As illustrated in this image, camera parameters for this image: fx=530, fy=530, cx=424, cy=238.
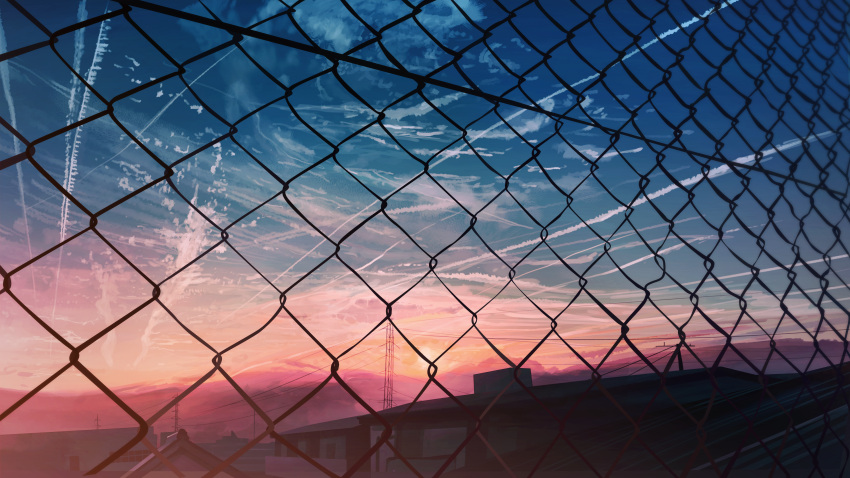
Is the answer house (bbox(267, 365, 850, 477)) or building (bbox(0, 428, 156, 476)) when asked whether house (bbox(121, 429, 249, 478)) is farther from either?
house (bbox(267, 365, 850, 477))

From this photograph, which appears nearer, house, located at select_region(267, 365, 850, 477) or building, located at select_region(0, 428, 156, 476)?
building, located at select_region(0, 428, 156, 476)

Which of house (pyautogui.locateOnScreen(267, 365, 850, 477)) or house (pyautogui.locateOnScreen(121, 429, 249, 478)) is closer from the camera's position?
house (pyautogui.locateOnScreen(121, 429, 249, 478))

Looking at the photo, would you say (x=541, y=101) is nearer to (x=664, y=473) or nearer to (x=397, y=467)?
(x=664, y=473)

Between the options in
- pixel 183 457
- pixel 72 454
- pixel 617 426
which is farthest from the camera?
pixel 72 454

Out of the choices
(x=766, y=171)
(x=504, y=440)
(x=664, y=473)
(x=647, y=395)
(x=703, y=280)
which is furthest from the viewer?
(x=504, y=440)

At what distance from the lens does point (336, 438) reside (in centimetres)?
1527

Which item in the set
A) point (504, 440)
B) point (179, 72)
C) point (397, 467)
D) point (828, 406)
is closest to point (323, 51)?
point (179, 72)

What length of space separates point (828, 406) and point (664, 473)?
2.24ft

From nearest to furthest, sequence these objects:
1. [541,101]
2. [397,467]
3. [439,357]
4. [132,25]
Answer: [132,25], [439,357], [541,101], [397,467]

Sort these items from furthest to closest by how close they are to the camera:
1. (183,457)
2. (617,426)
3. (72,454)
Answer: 1. (72,454)
2. (617,426)
3. (183,457)

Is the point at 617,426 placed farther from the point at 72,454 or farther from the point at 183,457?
the point at 72,454

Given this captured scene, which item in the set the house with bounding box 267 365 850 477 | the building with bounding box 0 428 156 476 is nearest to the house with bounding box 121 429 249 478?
the building with bounding box 0 428 156 476

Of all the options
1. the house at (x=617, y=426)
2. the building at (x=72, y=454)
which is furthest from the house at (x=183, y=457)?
the house at (x=617, y=426)

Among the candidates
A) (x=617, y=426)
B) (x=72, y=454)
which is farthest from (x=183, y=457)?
(x=72, y=454)
